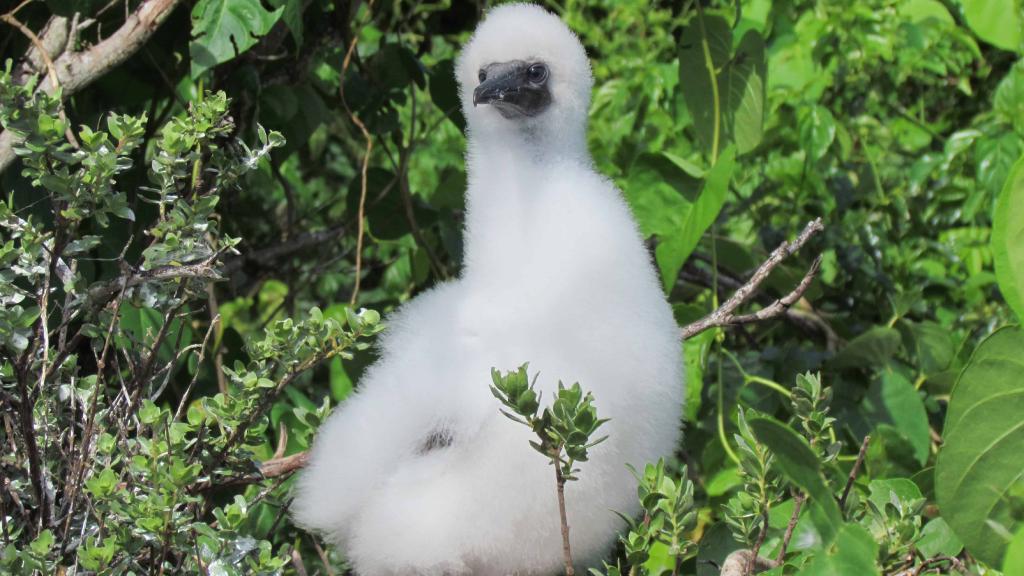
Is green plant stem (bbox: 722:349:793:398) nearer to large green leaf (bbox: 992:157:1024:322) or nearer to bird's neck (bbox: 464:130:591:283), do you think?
bird's neck (bbox: 464:130:591:283)

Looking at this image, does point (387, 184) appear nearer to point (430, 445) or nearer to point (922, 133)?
point (430, 445)

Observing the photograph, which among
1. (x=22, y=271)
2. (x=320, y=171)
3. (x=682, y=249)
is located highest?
(x=22, y=271)

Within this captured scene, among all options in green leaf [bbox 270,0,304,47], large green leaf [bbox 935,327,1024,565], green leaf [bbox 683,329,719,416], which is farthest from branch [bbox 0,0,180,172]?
large green leaf [bbox 935,327,1024,565]

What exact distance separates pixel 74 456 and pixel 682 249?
104 centimetres

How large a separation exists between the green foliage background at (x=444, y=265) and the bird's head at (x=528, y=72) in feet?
0.80

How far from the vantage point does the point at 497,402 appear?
153 cm

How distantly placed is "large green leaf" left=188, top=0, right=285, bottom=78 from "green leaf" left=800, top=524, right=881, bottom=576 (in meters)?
1.25

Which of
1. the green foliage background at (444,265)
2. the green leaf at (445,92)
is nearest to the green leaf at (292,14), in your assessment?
the green foliage background at (444,265)

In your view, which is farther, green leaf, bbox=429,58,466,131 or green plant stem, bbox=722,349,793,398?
green leaf, bbox=429,58,466,131

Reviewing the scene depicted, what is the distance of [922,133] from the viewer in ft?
11.8

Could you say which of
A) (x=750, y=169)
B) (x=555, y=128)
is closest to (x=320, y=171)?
(x=750, y=169)

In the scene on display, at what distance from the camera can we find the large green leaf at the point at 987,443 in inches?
51.2

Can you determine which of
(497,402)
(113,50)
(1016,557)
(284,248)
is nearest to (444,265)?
(284,248)

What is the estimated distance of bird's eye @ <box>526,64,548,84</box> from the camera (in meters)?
1.85
